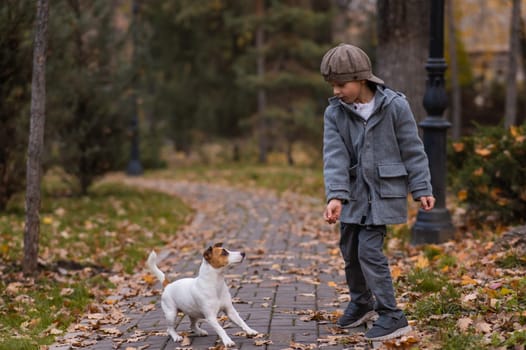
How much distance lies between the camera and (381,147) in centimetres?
491

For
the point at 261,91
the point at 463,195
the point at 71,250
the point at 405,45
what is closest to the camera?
the point at 463,195

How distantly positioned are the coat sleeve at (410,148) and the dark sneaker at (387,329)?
2.60ft

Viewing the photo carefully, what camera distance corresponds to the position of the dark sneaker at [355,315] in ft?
17.2

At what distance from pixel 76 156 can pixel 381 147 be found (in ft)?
34.9

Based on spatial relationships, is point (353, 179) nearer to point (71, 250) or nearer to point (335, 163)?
point (335, 163)

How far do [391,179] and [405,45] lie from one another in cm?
780

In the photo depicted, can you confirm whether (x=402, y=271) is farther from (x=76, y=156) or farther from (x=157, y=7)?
(x=157, y=7)

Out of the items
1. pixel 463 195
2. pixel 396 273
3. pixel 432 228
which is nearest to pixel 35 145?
pixel 396 273

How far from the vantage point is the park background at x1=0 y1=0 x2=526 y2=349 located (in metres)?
8.88

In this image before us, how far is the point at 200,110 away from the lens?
2775 centimetres

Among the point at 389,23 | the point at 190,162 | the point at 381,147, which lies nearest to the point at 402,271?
the point at 381,147

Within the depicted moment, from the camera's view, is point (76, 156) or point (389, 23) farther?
point (76, 156)

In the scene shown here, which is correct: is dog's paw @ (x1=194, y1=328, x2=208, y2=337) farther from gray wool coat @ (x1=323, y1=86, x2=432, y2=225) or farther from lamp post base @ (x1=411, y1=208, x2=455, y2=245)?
lamp post base @ (x1=411, y1=208, x2=455, y2=245)

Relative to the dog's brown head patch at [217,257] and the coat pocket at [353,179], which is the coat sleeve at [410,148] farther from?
the dog's brown head patch at [217,257]
